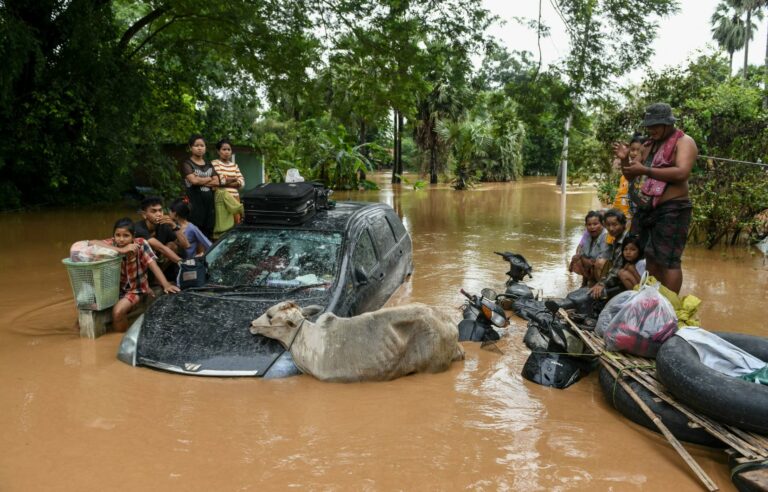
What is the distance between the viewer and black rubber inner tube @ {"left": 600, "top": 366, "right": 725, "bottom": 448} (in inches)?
155

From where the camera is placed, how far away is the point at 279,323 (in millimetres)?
4789

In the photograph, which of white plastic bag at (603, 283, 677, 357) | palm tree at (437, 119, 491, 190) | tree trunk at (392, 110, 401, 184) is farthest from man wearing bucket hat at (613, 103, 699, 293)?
tree trunk at (392, 110, 401, 184)

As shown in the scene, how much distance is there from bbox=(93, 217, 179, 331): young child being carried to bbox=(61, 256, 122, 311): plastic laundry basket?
16cm

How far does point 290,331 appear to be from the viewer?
478 cm

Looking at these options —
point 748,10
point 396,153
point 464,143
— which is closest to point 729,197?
point 464,143

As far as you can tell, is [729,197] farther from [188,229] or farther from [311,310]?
[188,229]

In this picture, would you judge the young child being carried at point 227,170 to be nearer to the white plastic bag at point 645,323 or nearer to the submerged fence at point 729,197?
the white plastic bag at point 645,323

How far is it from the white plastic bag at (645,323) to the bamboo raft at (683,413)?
11 centimetres

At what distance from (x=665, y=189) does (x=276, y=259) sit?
12.0 ft

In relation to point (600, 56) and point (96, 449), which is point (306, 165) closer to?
point (600, 56)

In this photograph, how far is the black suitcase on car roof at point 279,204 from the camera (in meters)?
6.02

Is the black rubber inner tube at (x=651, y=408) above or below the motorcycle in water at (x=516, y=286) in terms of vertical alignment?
below

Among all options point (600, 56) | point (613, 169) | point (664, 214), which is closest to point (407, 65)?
point (600, 56)

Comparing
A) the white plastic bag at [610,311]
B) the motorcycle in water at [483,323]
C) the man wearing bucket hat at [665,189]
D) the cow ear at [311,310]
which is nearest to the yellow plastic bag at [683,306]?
the white plastic bag at [610,311]
